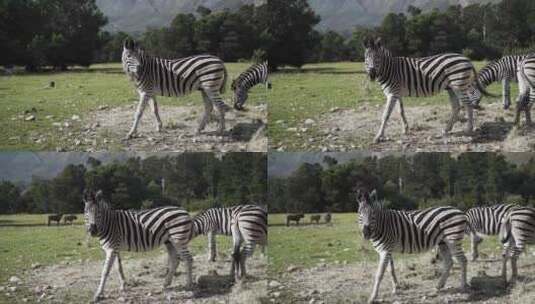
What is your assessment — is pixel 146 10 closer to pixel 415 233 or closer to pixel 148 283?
pixel 148 283

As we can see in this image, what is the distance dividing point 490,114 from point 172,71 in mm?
3464

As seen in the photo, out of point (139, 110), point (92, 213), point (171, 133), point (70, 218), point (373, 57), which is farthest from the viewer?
point (70, 218)

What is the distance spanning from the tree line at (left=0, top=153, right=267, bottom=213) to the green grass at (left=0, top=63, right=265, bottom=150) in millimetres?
505

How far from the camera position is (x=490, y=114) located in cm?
796

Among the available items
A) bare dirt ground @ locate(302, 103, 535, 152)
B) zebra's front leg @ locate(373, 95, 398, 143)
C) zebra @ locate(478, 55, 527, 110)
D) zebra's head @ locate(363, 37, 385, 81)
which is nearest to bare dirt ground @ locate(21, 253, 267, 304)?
bare dirt ground @ locate(302, 103, 535, 152)

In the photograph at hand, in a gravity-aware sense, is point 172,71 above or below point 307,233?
above

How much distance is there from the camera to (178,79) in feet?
25.9

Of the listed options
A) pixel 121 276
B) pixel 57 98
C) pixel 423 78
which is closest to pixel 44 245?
pixel 121 276

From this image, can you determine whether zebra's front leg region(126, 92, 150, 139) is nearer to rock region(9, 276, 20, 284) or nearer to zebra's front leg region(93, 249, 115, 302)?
zebra's front leg region(93, 249, 115, 302)

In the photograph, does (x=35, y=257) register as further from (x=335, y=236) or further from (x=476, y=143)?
(x=476, y=143)

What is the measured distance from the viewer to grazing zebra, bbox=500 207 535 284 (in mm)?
7785

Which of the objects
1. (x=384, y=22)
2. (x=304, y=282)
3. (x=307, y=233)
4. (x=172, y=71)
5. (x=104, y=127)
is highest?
(x=384, y=22)

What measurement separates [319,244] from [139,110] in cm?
252

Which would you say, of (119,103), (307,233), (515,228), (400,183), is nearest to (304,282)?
(307,233)
